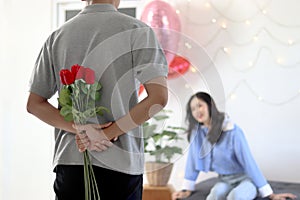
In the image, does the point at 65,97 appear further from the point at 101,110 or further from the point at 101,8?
the point at 101,8

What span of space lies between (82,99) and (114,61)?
4.9 inches

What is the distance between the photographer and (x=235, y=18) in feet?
10.9

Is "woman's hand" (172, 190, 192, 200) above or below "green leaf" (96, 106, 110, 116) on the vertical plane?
below

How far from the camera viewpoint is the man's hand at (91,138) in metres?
1.21

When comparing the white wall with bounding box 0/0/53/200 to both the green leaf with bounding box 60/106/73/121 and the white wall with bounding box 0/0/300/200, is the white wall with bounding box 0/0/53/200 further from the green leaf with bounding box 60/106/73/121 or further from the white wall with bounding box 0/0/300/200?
the green leaf with bounding box 60/106/73/121

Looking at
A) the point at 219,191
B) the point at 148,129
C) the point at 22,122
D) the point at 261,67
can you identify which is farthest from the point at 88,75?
the point at 22,122

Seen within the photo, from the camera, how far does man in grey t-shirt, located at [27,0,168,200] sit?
1200 mm

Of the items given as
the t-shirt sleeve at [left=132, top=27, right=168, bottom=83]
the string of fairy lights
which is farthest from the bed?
the t-shirt sleeve at [left=132, top=27, right=168, bottom=83]

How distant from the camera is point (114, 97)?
48.0 inches

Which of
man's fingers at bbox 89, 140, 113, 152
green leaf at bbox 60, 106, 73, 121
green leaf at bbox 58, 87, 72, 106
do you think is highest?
green leaf at bbox 58, 87, 72, 106

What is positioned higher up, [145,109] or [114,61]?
[114,61]

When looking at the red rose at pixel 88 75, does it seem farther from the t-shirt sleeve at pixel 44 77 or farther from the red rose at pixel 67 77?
the t-shirt sleeve at pixel 44 77

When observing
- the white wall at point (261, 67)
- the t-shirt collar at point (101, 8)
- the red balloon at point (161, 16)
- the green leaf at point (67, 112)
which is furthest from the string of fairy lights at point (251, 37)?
the green leaf at point (67, 112)

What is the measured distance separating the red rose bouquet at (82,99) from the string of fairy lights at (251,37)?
1.90 metres
